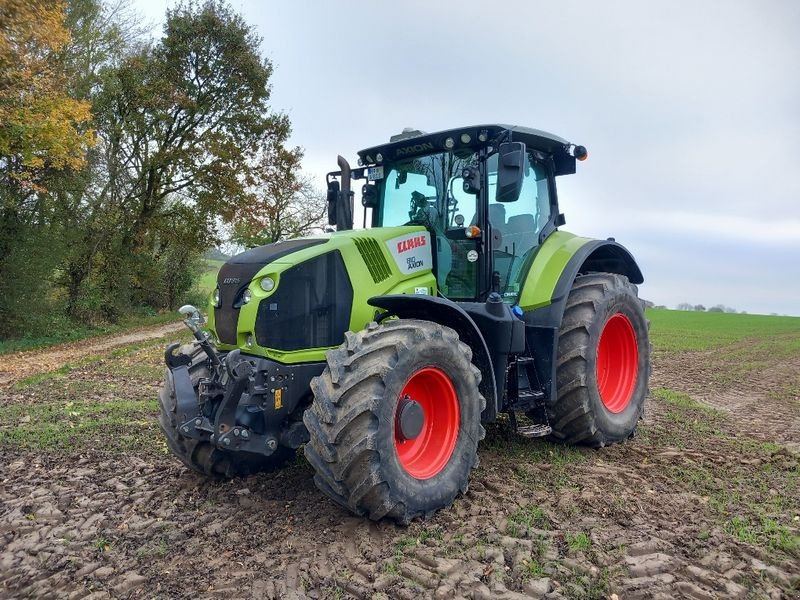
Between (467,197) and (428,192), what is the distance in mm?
386

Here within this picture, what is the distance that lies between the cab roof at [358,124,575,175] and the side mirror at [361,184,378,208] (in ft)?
0.73

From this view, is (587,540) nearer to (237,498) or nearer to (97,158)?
(237,498)

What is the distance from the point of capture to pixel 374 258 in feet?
15.2

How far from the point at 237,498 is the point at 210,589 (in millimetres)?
1211

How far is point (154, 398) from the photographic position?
8.53 m

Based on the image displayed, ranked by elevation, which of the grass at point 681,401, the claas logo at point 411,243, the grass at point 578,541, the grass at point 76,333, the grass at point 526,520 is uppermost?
the claas logo at point 411,243

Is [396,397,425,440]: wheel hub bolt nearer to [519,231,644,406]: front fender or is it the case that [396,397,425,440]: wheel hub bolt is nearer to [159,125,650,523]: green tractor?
[159,125,650,523]: green tractor

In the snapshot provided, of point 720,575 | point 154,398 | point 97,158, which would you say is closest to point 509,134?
point 720,575

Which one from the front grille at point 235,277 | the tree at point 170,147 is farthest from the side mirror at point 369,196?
the tree at point 170,147

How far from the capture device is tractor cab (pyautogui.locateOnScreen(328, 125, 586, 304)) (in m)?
4.90

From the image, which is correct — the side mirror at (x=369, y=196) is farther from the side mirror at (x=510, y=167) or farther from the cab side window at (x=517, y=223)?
the side mirror at (x=510, y=167)

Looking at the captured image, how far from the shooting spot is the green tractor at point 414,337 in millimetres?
3707

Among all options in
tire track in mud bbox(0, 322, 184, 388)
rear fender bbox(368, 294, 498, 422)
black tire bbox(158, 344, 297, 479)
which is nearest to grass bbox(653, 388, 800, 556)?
rear fender bbox(368, 294, 498, 422)

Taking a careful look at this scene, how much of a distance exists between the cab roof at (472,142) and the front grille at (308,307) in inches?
54.5
